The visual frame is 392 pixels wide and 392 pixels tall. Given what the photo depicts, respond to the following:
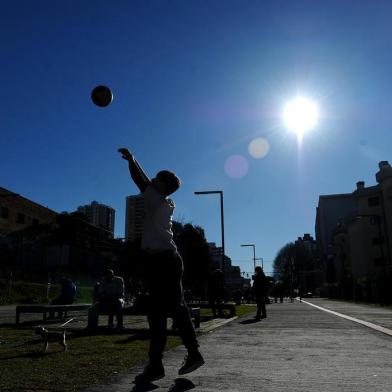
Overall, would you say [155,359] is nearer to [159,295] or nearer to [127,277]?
[159,295]

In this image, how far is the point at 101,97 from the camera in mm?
6969

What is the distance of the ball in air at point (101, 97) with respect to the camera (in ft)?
22.8

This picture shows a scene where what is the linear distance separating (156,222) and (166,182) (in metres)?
0.42

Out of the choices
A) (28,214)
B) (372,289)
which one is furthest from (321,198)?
(28,214)

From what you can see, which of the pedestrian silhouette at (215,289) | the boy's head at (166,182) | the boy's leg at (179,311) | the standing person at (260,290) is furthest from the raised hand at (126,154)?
the pedestrian silhouette at (215,289)

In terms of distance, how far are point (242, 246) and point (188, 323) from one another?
5719 centimetres

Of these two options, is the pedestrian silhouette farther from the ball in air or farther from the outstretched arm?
the outstretched arm

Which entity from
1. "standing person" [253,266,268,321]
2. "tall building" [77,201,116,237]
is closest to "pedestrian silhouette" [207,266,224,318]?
"standing person" [253,266,268,321]

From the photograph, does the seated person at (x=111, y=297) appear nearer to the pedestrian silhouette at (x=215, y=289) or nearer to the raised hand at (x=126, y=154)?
the raised hand at (x=126, y=154)

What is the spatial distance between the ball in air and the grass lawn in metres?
3.48

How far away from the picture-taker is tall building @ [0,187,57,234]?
182 feet

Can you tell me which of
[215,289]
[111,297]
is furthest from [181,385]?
[215,289]

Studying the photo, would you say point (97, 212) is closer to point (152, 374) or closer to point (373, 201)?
point (373, 201)

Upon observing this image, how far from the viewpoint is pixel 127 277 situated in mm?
28781
